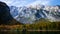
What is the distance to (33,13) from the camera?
1455 inches

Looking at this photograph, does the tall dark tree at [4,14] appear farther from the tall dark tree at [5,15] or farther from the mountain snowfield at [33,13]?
the mountain snowfield at [33,13]

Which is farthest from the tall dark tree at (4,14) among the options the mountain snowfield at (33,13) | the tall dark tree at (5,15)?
the mountain snowfield at (33,13)

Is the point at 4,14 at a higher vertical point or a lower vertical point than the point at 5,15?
higher

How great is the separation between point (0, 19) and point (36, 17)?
9.14 meters

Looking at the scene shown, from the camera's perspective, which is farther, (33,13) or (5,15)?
(33,13)

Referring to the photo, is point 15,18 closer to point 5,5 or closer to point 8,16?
point 8,16

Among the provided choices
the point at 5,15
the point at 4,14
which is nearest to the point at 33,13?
the point at 5,15

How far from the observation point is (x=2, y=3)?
36875mm

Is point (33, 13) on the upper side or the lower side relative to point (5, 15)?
upper

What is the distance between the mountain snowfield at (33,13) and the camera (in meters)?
34.2

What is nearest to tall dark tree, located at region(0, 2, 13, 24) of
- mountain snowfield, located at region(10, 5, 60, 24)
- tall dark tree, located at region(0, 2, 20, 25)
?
tall dark tree, located at region(0, 2, 20, 25)

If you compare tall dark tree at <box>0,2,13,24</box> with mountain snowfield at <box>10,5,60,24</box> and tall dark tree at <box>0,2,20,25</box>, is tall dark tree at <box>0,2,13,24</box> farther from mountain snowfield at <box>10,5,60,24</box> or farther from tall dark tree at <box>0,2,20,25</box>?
mountain snowfield at <box>10,5,60,24</box>

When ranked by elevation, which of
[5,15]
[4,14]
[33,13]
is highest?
[33,13]

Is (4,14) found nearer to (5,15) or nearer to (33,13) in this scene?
(5,15)
